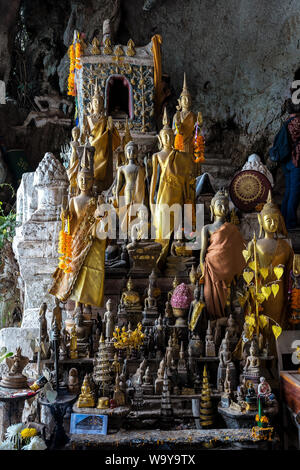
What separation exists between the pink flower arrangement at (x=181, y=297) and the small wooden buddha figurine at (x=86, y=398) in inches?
57.6

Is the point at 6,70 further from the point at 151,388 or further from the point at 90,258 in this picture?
the point at 151,388

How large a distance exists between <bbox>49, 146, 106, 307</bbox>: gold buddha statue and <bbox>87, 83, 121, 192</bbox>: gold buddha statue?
1.52 meters

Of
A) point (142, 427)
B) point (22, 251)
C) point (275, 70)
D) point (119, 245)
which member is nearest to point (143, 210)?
point (119, 245)

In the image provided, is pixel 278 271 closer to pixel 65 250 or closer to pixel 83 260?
pixel 83 260

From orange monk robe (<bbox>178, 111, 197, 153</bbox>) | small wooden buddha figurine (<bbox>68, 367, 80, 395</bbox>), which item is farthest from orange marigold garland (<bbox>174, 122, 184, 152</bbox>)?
small wooden buddha figurine (<bbox>68, 367, 80, 395</bbox>)

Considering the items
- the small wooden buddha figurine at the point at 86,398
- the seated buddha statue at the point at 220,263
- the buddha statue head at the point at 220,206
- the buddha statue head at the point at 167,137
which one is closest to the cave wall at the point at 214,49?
the buddha statue head at the point at 167,137

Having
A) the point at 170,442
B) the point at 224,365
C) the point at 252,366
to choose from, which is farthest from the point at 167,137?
the point at 170,442

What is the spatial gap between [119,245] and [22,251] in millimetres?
1525

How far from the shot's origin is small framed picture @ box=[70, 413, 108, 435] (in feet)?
14.2

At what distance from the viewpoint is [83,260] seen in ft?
20.1

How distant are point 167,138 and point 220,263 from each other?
7.58ft

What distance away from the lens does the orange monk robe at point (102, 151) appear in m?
7.91

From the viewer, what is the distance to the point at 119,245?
7164 mm

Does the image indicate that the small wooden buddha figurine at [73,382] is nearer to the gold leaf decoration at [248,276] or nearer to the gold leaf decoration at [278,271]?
the gold leaf decoration at [248,276]
